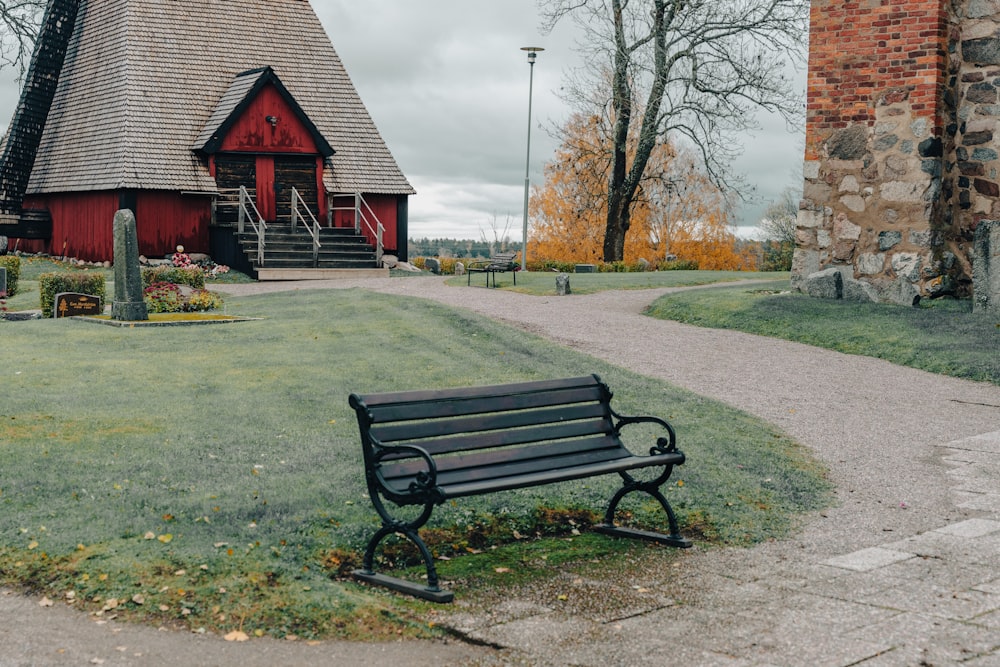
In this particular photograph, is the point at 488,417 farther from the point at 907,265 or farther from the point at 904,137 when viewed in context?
the point at 904,137

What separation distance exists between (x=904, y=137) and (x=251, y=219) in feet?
60.3

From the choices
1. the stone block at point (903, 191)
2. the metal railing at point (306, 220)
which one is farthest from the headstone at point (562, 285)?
the metal railing at point (306, 220)

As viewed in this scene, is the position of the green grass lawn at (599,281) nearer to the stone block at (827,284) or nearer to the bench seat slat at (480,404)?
the stone block at (827,284)

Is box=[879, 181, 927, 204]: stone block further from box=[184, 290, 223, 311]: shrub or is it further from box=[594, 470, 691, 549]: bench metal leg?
box=[594, 470, 691, 549]: bench metal leg

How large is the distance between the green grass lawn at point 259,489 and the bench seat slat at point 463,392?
0.91 m

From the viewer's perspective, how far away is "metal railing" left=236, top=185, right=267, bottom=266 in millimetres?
28844

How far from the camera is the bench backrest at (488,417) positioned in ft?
20.3

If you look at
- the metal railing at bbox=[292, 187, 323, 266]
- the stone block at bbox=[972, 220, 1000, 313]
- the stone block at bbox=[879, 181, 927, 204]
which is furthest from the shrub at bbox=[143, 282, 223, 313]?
the stone block at bbox=[972, 220, 1000, 313]

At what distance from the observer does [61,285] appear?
19656 mm

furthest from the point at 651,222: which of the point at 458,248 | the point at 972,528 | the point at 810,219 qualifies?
the point at 972,528

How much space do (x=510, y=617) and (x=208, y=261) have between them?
27417 millimetres

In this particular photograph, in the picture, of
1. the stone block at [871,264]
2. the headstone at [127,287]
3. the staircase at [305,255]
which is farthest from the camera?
the staircase at [305,255]

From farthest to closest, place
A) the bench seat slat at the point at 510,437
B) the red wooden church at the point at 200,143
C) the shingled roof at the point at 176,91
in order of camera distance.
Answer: the shingled roof at the point at 176,91
the red wooden church at the point at 200,143
the bench seat slat at the point at 510,437

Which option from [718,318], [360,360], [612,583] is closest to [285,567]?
[612,583]
